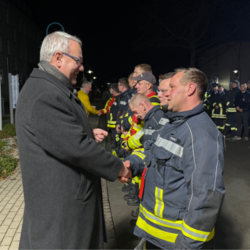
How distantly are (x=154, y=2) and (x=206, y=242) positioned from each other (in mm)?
26946

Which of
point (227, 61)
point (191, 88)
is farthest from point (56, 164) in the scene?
point (227, 61)

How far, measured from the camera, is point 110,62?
58969mm

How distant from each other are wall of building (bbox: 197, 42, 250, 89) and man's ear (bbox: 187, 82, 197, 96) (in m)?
29.0

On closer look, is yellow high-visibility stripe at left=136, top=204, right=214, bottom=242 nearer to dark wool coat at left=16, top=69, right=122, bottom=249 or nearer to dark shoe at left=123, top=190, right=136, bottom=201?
dark wool coat at left=16, top=69, right=122, bottom=249

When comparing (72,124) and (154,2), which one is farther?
(154,2)

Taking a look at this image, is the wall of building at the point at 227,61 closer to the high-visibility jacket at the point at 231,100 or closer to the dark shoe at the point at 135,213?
the high-visibility jacket at the point at 231,100

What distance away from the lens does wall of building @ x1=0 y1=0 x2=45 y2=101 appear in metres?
35.3

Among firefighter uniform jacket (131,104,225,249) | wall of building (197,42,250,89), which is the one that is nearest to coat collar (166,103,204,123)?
firefighter uniform jacket (131,104,225,249)

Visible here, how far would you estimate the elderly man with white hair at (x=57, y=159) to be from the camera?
178cm

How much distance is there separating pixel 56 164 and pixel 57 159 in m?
0.03

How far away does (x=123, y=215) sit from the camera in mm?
4645

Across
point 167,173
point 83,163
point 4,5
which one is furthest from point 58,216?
point 4,5

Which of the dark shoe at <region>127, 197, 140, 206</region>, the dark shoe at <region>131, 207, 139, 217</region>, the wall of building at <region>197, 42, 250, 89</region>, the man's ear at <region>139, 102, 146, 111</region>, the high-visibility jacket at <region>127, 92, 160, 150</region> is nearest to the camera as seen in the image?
the man's ear at <region>139, 102, 146, 111</region>

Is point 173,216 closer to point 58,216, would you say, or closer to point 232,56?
point 58,216
